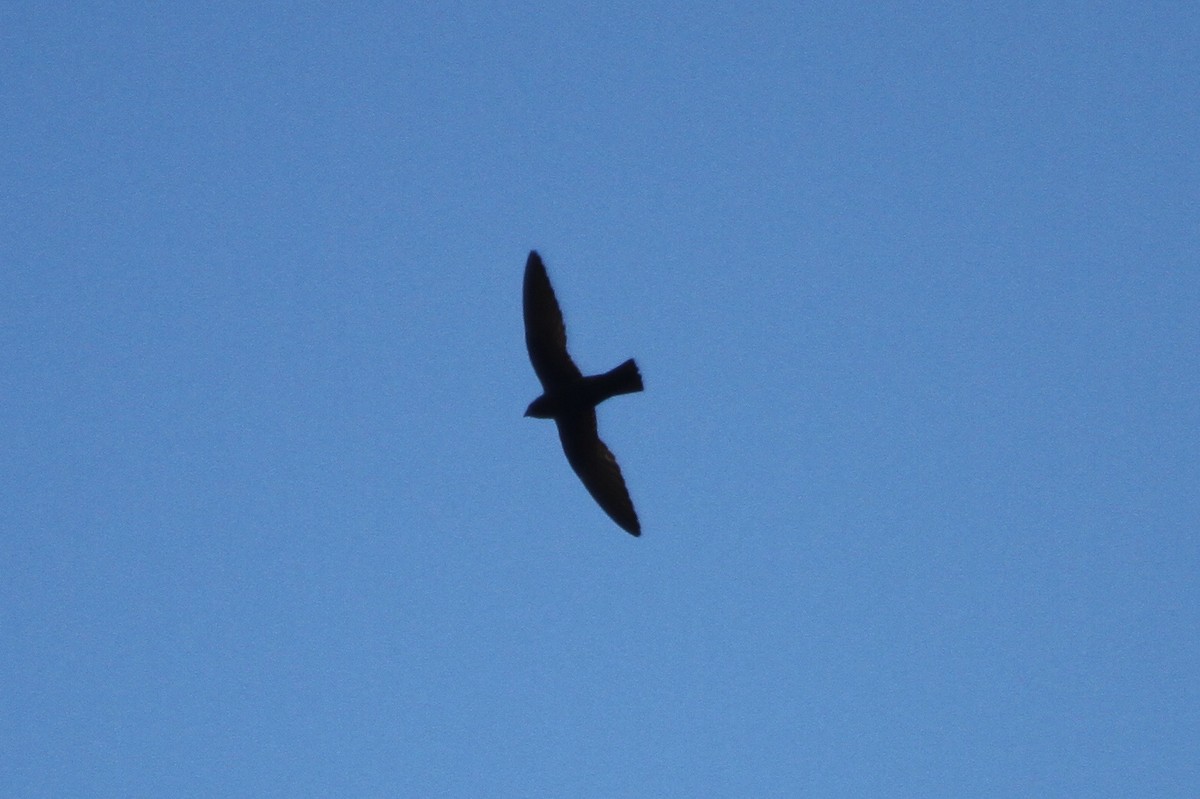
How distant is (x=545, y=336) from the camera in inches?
656

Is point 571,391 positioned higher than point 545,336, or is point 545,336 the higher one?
point 545,336

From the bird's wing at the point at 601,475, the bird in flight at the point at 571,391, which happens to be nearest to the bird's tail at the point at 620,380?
the bird in flight at the point at 571,391

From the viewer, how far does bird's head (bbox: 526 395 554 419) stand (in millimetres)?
16594

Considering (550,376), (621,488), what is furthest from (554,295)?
(621,488)

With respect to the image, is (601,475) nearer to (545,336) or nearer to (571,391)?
(571,391)

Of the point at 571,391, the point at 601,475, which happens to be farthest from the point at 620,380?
the point at 601,475

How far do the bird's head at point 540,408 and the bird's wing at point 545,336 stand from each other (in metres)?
0.15

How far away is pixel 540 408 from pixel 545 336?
0.63 meters

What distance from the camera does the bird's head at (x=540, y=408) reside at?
16594 mm

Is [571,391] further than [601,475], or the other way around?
[601,475]

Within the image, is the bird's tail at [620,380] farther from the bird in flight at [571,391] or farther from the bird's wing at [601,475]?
the bird's wing at [601,475]

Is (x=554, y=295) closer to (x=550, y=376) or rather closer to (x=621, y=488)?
(x=550, y=376)

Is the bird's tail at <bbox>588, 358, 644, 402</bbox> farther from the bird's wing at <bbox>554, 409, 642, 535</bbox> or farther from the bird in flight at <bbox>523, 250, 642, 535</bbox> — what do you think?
the bird's wing at <bbox>554, 409, 642, 535</bbox>

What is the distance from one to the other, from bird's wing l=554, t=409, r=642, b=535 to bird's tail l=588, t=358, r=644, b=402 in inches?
31.5
